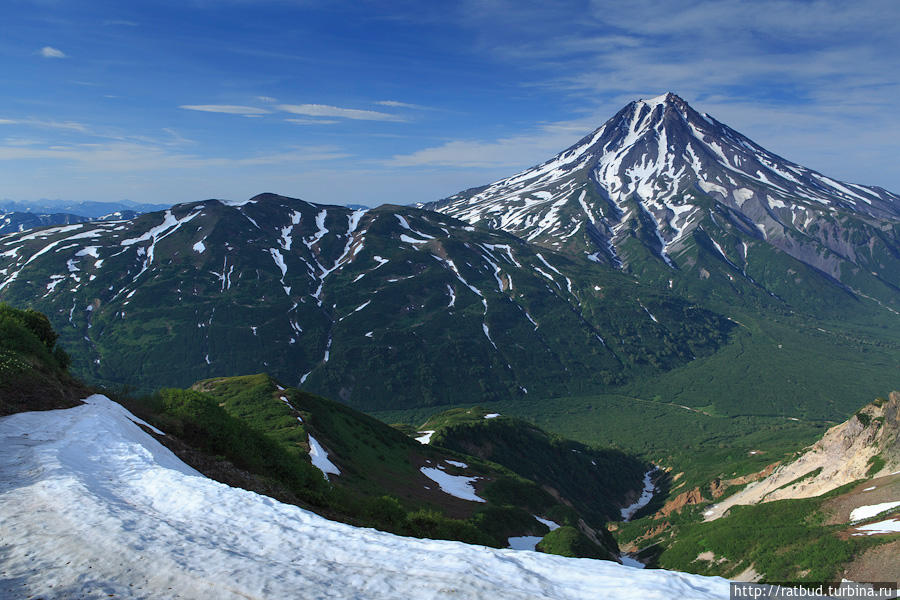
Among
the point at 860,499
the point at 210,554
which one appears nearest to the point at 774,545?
the point at 860,499

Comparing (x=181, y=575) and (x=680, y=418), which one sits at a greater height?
(x=181, y=575)

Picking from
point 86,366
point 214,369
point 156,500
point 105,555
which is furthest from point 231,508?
point 86,366

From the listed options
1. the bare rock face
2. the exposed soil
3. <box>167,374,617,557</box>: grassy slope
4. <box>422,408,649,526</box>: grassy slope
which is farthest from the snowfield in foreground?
<box>422,408,649,526</box>: grassy slope

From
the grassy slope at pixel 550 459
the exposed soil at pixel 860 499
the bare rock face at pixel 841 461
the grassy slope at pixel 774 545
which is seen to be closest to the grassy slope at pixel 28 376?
the grassy slope at pixel 774 545

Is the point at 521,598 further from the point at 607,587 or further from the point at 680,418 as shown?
the point at 680,418

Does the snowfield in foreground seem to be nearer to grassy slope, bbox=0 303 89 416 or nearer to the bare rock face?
grassy slope, bbox=0 303 89 416

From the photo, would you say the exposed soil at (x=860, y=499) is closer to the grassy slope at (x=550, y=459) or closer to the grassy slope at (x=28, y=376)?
the grassy slope at (x=550, y=459)

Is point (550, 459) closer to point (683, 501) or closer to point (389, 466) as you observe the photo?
point (683, 501)

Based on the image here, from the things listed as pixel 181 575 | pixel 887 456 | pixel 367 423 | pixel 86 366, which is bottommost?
pixel 86 366
